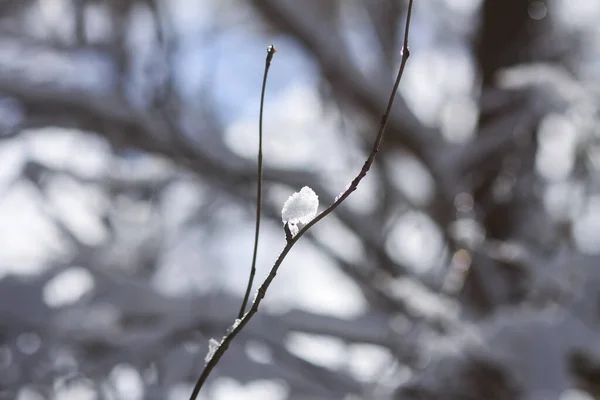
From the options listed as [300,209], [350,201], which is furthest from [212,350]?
[350,201]

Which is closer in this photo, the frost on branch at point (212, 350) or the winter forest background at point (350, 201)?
the frost on branch at point (212, 350)

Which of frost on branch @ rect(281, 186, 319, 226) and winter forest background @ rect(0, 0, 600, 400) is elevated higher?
winter forest background @ rect(0, 0, 600, 400)

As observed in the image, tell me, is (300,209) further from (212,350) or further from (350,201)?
(350,201)

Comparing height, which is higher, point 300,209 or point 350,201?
point 350,201

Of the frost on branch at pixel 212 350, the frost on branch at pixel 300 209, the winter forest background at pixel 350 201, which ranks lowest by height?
the frost on branch at pixel 212 350

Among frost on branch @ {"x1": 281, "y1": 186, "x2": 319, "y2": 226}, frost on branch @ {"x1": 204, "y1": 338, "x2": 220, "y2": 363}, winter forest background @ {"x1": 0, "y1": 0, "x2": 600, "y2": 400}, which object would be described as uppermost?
winter forest background @ {"x1": 0, "y1": 0, "x2": 600, "y2": 400}

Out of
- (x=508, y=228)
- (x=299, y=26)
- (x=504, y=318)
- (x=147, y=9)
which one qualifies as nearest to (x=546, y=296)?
(x=504, y=318)

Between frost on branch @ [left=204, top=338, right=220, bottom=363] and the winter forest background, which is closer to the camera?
frost on branch @ [left=204, top=338, right=220, bottom=363]

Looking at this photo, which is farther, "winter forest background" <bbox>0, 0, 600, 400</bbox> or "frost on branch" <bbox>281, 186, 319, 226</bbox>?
"winter forest background" <bbox>0, 0, 600, 400</bbox>
